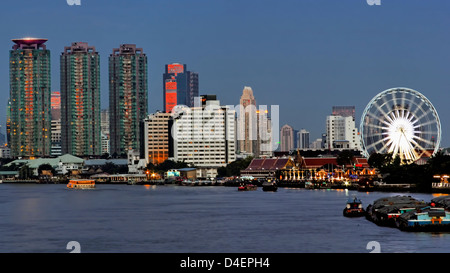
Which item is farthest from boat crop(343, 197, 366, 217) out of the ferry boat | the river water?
the ferry boat

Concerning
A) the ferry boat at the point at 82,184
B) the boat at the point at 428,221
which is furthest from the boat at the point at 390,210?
the ferry boat at the point at 82,184

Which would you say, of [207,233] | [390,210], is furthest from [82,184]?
[207,233]

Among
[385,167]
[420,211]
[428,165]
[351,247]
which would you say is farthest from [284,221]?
[385,167]

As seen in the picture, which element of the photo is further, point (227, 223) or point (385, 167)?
point (385, 167)

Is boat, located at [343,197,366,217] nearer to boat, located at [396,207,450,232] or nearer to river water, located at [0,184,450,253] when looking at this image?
river water, located at [0,184,450,253]

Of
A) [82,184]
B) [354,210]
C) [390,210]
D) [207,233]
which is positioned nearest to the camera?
[207,233]

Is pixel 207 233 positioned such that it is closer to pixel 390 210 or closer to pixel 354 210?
pixel 390 210

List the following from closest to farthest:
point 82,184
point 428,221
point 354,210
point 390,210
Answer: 1. point 428,221
2. point 390,210
3. point 354,210
4. point 82,184

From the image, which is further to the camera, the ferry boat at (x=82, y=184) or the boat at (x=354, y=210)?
the ferry boat at (x=82, y=184)

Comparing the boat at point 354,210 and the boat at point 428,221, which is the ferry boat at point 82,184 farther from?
the boat at point 428,221
